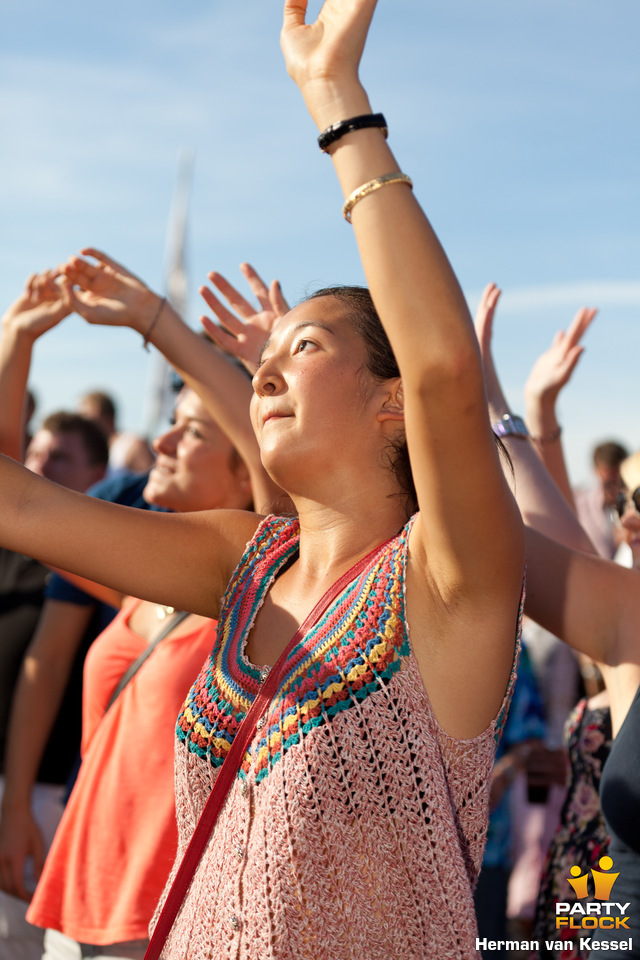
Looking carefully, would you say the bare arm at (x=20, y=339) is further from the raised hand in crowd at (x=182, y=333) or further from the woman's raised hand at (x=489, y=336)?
the woman's raised hand at (x=489, y=336)

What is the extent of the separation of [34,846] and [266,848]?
2.32 m

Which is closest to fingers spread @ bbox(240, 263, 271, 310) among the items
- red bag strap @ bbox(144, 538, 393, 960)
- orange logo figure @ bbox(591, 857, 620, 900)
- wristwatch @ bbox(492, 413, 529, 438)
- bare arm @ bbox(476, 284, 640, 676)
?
wristwatch @ bbox(492, 413, 529, 438)

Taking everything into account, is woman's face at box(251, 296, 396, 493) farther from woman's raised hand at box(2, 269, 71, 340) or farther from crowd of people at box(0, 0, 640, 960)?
woman's raised hand at box(2, 269, 71, 340)

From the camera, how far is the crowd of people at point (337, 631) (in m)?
1.38

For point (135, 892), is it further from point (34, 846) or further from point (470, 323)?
point (470, 323)

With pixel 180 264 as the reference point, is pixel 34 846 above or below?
below

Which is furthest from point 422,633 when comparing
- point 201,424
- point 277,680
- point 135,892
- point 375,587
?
point 201,424

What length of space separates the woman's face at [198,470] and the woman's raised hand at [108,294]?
16.2 inches

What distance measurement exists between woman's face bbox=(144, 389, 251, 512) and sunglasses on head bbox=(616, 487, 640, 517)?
116 cm

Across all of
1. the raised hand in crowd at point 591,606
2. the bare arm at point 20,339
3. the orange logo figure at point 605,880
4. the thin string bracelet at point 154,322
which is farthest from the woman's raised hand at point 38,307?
the orange logo figure at point 605,880

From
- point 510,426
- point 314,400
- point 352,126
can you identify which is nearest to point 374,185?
point 352,126

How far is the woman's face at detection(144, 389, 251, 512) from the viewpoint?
3092 millimetres

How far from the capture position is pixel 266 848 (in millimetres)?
1462

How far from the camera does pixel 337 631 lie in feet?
5.07
